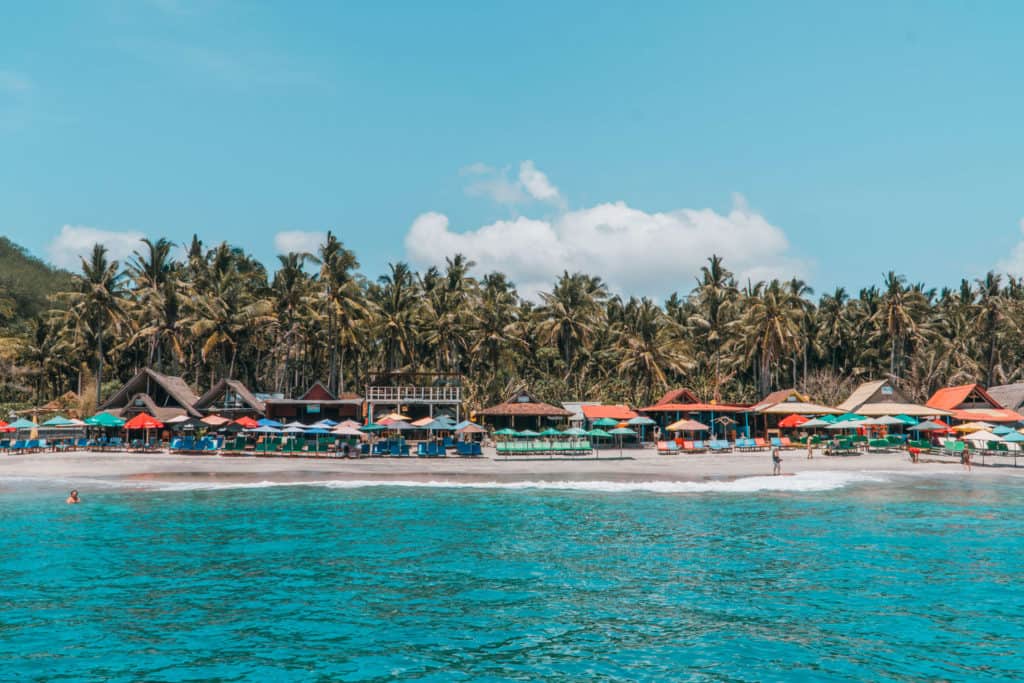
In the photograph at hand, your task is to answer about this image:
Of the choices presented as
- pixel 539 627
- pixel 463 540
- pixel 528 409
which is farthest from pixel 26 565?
pixel 528 409

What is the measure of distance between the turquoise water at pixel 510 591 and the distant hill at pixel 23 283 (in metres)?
56.6

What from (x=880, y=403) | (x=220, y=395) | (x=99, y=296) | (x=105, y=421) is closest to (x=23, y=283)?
(x=99, y=296)

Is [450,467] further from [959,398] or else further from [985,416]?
[959,398]

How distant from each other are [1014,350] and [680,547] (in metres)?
72.8

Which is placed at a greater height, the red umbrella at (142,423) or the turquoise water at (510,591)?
the red umbrella at (142,423)

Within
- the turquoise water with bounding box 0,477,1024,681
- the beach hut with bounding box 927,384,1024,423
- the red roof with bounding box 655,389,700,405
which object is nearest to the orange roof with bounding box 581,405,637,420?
the red roof with bounding box 655,389,700,405

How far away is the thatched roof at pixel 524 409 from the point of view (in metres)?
53.0

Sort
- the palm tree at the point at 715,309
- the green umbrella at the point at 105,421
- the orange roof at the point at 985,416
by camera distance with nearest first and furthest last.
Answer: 1. the green umbrella at the point at 105,421
2. the orange roof at the point at 985,416
3. the palm tree at the point at 715,309

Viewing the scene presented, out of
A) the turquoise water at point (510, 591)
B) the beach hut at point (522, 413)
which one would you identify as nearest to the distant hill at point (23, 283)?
the beach hut at point (522, 413)

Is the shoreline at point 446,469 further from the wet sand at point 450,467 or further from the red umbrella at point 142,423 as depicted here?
the red umbrella at point 142,423

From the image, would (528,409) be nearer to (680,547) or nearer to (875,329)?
(680,547)

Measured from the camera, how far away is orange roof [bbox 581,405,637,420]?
2235 inches

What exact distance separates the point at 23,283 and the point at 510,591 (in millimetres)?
89590

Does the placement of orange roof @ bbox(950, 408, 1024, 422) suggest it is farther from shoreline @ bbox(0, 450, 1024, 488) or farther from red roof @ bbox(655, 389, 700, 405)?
red roof @ bbox(655, 389, 700, 405)
